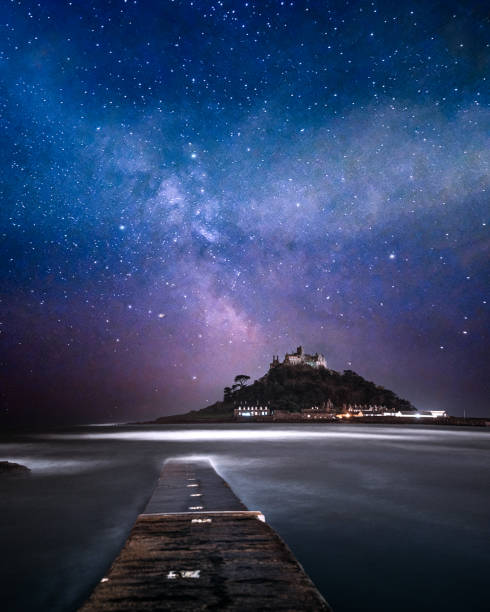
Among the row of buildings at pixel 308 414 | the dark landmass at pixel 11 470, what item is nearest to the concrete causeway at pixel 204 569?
the dark landmass at pixel 11 470

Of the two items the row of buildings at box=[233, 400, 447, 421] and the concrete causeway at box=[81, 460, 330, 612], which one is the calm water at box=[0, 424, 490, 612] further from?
the row of buildings at box=[233, 400, 447, 421]

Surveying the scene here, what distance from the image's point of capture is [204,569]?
5.69 metres

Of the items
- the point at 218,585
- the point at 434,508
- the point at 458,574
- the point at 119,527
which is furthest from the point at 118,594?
the point at 434,508

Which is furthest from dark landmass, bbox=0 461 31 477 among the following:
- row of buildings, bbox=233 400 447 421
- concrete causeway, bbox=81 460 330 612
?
row of buildings, bbox=233 400 447 421

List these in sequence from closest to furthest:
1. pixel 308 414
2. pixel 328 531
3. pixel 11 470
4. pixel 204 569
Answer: pixel 204 569, pixel 328 531, pixel 11 470, pixel 308 414

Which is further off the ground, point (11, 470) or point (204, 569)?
point (204, 569)

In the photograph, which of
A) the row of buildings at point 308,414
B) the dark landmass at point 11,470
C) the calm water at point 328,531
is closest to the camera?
the calm water at point 328,531

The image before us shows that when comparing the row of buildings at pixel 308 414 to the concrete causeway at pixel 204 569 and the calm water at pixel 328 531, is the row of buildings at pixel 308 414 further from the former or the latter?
the concrete causeway at pixel 204 569

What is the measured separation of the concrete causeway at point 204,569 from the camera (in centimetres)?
468

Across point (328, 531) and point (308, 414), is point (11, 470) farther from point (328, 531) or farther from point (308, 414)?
point (308, 414)

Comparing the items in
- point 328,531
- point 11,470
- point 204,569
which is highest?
point 204,569

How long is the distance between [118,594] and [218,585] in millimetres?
1200

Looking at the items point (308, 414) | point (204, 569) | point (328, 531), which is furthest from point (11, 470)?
point (308, 414)

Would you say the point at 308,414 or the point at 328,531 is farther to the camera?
the point at 308,414
